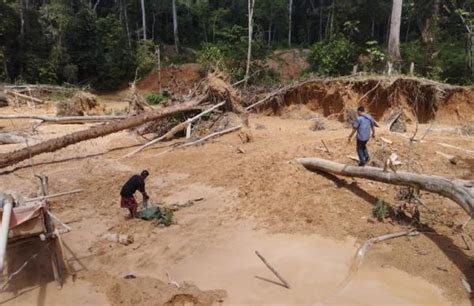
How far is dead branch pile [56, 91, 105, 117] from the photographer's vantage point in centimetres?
1794

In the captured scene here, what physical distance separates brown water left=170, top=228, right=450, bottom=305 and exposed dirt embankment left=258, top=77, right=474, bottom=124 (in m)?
8.89

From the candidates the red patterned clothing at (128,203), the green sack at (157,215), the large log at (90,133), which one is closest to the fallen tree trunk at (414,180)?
the green sack at (157,215)

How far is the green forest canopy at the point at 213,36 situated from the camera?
20.5 meters

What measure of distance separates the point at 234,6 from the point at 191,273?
1444 inches

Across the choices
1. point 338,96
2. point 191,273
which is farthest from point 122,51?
point 191,273

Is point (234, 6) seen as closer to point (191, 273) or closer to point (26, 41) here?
point (26, 41)

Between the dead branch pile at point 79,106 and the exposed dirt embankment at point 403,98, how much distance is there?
1031 cm

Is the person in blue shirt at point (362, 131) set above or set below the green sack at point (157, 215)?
above

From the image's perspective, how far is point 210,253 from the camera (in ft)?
23.2

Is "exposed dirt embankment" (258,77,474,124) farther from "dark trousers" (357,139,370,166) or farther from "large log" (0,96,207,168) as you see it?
"dark trousers" (357,139,370,166)

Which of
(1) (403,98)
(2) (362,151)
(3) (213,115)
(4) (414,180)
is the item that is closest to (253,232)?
(4) (414,180)

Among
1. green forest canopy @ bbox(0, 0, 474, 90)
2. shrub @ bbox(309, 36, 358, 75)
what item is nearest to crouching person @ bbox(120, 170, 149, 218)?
green forest canopy @ bbox(0, 0, 474, 90)

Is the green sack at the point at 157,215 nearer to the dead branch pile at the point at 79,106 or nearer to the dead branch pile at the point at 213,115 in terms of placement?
the dead branch pile at the point at 213,115

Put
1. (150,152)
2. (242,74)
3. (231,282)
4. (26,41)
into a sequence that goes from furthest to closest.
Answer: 1. (26,41)
2. (242,74)
3. (150,152)
4. (231,282)
